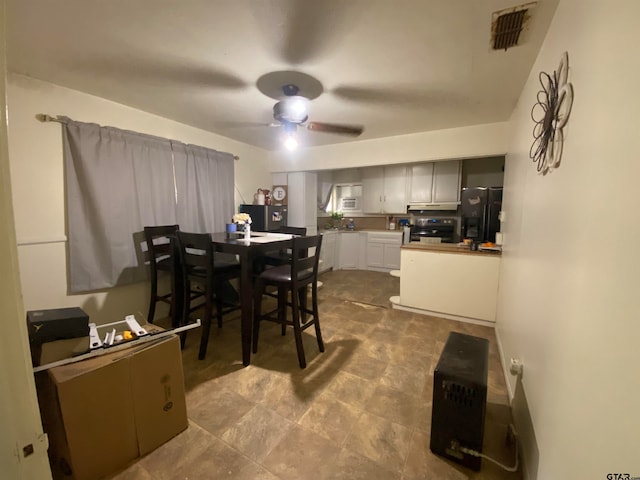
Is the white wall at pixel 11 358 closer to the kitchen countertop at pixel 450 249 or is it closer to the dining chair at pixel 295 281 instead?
the dining chair at pixel 295 281

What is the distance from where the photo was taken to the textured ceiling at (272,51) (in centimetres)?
136

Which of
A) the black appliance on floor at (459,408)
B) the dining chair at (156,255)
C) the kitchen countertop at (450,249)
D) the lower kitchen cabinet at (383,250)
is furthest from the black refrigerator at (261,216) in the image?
the black appliance on floor at (459,408)

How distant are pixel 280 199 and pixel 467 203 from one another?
2881 mm

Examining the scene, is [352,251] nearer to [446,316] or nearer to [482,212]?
[482,212]

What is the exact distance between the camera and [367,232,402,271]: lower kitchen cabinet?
5219 mm

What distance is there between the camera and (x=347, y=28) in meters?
1.48

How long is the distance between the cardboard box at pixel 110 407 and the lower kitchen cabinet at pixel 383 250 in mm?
A: 4372

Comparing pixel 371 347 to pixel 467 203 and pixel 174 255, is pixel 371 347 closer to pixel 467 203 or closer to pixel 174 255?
pixel 174 255

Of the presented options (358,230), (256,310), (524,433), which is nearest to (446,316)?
(524,433)

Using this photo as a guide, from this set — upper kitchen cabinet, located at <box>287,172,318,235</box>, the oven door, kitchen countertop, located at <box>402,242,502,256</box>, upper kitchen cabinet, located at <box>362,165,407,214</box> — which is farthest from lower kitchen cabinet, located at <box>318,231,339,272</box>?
kitchen countertop, located at <box>402,242,502,256</box>

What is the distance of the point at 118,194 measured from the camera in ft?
8.41

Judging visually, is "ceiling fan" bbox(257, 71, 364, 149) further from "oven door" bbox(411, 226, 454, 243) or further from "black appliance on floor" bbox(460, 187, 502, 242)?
"oven door" bbox(411, 226, 454, 243)

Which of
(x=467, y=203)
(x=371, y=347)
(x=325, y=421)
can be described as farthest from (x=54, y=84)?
(x=467, y=203)

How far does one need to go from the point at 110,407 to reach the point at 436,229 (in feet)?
15.7
